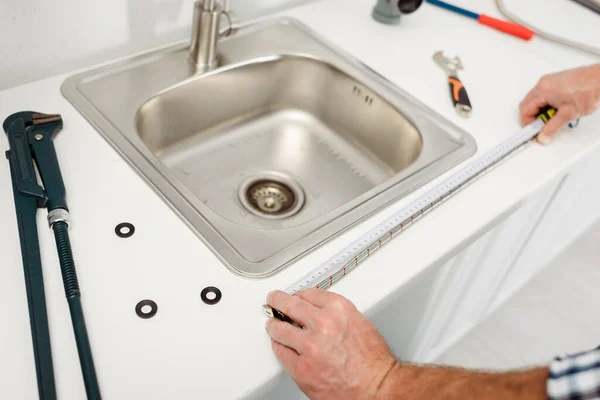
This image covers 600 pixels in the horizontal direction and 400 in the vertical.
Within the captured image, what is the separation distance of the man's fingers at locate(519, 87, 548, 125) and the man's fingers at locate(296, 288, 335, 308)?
574 millimetres

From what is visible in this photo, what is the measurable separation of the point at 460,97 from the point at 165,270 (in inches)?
25.4

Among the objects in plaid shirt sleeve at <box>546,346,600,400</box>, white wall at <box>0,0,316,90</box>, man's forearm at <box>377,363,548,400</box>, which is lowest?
plaid shirt sleeve at <box>546,346,600,400</box>

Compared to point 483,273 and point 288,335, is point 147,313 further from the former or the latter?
point 483,273

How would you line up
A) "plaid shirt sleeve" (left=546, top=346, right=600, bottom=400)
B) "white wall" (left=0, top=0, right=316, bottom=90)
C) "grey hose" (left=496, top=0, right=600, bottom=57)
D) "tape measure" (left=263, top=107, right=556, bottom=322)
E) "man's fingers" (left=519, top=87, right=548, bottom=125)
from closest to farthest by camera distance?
"plaid shirt sleeve" (left=546, top=346, right=600, bottom=400), "tape measure" (left=263, top=107, right=556, bottom=322), "white wall" (left=0, top=0, right=316, bottom=90), "man's fingers" (left=519, top=87, right=548, bottom=125), "grey hose" (left=496, top=0, right=600, bottom=57)

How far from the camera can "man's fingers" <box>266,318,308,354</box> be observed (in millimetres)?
599

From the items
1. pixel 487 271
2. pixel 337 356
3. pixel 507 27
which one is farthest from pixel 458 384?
pixel 507 27

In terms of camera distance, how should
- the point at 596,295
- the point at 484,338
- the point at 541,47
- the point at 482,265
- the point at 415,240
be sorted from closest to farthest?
the point at 415,240 → the point at 482,265 → the point at 541,47 → the point at 484,338 → the point at 596,295

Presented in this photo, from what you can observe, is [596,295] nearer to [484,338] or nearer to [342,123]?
[484,338]

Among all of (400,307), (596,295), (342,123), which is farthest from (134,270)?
(596,295)

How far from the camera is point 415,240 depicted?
29.8 inches

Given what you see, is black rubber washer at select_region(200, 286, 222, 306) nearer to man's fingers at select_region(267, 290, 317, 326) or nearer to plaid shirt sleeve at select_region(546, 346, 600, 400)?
man's fingers at select_region(267, 290, 317, 326)

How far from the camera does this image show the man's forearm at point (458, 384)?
0.46 metres

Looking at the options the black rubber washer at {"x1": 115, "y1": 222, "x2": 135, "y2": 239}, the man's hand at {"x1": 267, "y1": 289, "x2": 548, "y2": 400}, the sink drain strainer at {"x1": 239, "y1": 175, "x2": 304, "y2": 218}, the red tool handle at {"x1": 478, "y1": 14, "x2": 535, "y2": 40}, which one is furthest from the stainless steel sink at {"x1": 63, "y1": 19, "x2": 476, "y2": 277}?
the red tool handle at {"x1": 478, "y1": 14, "x2": 535, "y2": 40}

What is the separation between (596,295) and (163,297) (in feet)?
5.66
